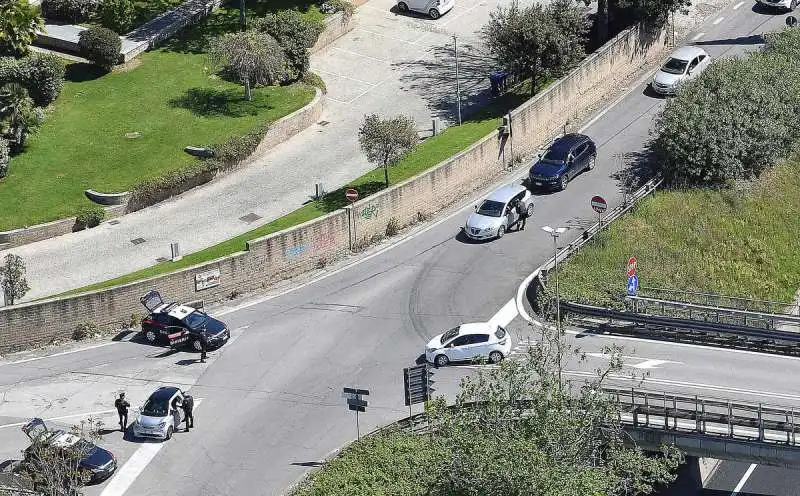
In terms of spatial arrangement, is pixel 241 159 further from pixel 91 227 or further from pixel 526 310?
pixel 526 310

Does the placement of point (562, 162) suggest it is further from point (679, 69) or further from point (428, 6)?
point (428, 6)

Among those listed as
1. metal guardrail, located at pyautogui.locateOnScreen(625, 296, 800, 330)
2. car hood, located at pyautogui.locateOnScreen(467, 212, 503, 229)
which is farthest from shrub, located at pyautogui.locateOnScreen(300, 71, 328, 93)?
metal guardrail, located at pyautogui.locateOnScreen(625, 296, 800, 330)

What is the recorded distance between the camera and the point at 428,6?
79250 millimetres

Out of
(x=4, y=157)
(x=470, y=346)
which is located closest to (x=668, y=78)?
(x=470, y=346)

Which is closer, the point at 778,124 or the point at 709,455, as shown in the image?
the point at 709,455

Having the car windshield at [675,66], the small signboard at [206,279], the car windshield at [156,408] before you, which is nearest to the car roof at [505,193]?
the small signboard at [206,279]

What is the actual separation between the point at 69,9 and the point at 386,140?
76.0 ft

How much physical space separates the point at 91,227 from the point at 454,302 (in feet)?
56.2

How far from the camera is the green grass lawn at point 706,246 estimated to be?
58312 millimetres

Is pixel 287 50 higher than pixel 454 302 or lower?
higher

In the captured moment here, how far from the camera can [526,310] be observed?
182 ft

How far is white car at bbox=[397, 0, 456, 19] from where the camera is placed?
79188 mm

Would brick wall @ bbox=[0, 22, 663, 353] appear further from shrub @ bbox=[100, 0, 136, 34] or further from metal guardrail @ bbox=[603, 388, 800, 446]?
shrub @ bbox=[100, 0, 136, 34]

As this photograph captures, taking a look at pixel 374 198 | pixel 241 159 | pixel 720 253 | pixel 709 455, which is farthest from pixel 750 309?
pixel 241 159
